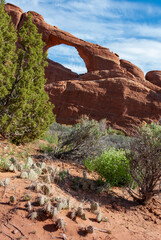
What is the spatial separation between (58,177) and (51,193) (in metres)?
0.82

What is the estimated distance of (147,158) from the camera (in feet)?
12.3

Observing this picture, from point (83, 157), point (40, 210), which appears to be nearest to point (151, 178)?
point (40, 210)

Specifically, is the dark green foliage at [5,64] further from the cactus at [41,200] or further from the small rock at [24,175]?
the cactus at [41,200]

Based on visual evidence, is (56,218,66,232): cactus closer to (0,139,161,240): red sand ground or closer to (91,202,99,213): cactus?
(0,139,161,240): red sand ground

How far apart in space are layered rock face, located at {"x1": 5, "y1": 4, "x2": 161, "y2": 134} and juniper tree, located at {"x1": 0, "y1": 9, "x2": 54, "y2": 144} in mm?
15496

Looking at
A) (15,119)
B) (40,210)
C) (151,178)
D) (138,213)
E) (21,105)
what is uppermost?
(21,105)

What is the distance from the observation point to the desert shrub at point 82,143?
6.16 m

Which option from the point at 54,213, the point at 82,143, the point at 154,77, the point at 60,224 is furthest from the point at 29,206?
the point at 154,77

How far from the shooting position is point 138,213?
3.63m

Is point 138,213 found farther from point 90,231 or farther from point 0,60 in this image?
point 0,60

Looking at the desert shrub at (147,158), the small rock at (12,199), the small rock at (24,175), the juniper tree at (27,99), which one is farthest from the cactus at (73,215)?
the juniper tree at (27,99)

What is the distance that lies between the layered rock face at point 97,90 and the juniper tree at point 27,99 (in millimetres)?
15496

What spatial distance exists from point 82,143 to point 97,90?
57.4 feet

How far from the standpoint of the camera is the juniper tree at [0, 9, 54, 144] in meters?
5.98
